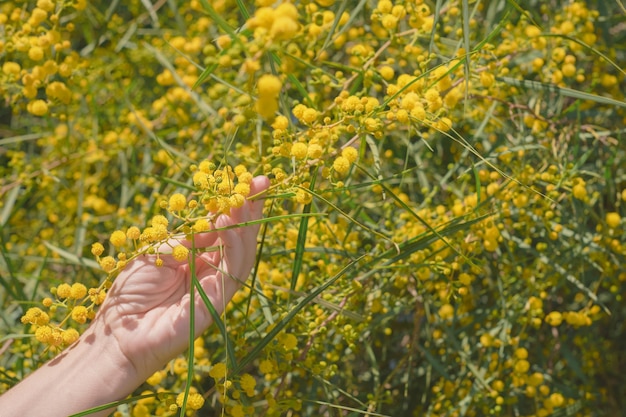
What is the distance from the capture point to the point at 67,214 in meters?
1.92

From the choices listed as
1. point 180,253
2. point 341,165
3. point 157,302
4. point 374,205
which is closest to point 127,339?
→ point 157,302

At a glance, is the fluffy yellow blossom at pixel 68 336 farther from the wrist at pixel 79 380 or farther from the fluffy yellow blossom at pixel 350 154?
the fluffy yellow blossom at pixel 350 154

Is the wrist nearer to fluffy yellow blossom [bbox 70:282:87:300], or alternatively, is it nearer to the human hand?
the human hand

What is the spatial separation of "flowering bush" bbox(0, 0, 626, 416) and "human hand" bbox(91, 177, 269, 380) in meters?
0.05

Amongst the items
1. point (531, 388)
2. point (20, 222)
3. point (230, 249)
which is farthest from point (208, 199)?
point (20, 222)

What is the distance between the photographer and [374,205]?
138 cm

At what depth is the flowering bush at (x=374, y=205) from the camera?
101cm

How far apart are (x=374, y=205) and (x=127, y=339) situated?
592 mm

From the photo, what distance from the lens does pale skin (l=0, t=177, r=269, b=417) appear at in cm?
104

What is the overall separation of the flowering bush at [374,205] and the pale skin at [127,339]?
5 cm

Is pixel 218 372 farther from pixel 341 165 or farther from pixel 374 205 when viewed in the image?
pixel 374 205

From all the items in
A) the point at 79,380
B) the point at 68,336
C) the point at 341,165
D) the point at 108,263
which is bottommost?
the point at 79,380

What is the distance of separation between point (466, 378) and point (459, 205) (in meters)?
0.43

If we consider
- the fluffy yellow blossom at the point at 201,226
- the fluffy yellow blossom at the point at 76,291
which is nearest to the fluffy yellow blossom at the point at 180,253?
the fluffy yellow blossom at the point at 201,226
